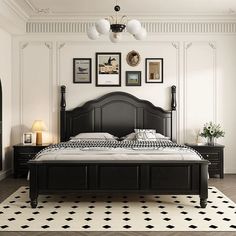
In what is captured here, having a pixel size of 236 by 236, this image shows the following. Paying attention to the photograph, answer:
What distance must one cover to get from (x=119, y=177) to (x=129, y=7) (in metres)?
2.84

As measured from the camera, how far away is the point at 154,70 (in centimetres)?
580

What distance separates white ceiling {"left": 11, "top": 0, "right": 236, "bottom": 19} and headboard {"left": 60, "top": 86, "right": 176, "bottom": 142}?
4.22ft

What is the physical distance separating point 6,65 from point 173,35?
116 inches

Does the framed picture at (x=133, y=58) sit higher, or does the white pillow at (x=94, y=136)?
the framed picture at (x=133, y=58)

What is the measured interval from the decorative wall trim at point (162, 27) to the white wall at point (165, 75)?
0.11 metres

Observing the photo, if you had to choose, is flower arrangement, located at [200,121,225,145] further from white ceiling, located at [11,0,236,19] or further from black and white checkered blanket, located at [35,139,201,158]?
white ceiling, located at [11,0,236,19]

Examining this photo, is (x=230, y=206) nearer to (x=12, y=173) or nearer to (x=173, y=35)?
(x=173, y=35)

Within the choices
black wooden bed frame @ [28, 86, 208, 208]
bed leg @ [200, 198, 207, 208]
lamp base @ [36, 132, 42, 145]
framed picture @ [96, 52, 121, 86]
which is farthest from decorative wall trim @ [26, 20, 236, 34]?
bed leg @ [200, 198, 207, 208]

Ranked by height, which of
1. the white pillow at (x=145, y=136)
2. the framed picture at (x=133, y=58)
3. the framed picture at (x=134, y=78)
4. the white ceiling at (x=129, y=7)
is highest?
the white ceiling at (x=129, y=7)

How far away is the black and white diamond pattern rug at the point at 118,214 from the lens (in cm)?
321

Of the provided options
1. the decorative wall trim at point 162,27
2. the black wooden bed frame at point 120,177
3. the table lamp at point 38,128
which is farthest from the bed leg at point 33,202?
the decorative wall trim at point 162,27

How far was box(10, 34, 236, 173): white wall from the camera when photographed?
579 centimetres

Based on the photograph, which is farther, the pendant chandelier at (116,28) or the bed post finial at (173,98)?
the bed post finial at (173,98)

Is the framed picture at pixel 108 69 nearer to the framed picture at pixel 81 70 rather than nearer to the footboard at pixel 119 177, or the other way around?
the framed picture at pixel 81 70
